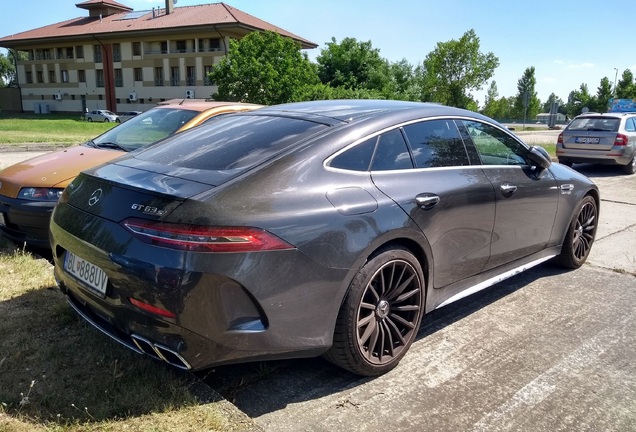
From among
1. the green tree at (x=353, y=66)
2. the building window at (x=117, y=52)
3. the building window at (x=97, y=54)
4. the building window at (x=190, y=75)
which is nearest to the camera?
the green tree at (x=353, y=66)

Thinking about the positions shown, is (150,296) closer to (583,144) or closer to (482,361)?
(482,361)

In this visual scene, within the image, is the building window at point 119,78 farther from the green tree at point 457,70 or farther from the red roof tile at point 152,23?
the green tree at point 457,70

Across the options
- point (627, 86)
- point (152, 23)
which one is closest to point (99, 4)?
point (152, 23)

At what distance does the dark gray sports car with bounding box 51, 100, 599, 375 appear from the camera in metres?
2.44

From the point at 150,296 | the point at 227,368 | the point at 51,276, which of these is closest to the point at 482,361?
the point at 227,368

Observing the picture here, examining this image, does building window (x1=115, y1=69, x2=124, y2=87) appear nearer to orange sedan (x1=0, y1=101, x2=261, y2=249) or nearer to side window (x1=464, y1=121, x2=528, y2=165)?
orange sedan (x1=0, y1=101, x2=261, y2=249)

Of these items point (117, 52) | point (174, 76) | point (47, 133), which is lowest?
point (47, 133)

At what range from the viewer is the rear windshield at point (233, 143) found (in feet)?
9.46

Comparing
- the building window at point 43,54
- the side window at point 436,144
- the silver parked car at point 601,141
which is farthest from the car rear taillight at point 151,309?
the building window at point 43,54

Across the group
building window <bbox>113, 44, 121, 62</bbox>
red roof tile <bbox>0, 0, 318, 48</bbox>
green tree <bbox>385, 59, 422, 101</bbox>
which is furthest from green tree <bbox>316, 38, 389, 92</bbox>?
building window <bbox>113, 44, 121, 62</bbox>

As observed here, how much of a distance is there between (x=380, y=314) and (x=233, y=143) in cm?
132

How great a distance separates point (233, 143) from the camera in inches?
123

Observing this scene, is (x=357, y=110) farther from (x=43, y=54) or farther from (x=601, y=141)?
(x=43, y=54)

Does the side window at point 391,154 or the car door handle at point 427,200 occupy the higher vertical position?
the side window at point 391,154
